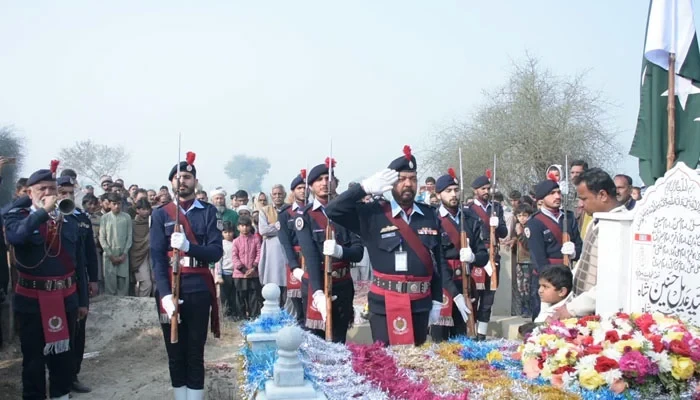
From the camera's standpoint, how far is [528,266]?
10.2m

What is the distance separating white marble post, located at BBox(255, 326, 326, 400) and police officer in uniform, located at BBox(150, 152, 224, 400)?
2.35 meters

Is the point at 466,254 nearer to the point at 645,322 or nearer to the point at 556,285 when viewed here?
the point at 556,285

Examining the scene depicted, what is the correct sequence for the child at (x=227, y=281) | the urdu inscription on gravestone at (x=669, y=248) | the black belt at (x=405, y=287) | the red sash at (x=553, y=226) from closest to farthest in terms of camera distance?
the urdu inscription on gravestone at (x=669, y=248) → the black belt at (x=405, y=287) → the red sash at (x=553, y=226) → the child at (x=227, y=281)

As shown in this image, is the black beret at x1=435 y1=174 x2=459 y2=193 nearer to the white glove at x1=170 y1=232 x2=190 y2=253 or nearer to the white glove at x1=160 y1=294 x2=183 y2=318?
the white glove at x1=170 y1=232 x2=190 y2=253

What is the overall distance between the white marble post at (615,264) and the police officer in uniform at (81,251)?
4.44 m

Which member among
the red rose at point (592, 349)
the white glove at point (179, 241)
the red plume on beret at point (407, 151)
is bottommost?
the red rose at point (592, 349)

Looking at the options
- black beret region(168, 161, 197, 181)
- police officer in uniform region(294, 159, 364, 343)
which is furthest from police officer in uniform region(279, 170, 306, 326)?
black beret region(168, 161, 197, 181)

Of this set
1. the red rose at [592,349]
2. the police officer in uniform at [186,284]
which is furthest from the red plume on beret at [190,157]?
the red rose at [592,349]

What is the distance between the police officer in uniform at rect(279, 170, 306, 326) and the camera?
22.7 feet

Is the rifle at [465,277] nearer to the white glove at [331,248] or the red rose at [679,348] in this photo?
the white glove at [331,248]

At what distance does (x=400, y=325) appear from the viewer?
16.8 feet

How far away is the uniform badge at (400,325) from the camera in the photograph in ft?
16.8

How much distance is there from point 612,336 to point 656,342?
21 cm

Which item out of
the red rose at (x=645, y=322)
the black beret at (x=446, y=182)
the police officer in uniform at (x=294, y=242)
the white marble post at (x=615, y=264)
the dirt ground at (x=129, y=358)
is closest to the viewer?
the red rose at (x=645, y=322)
